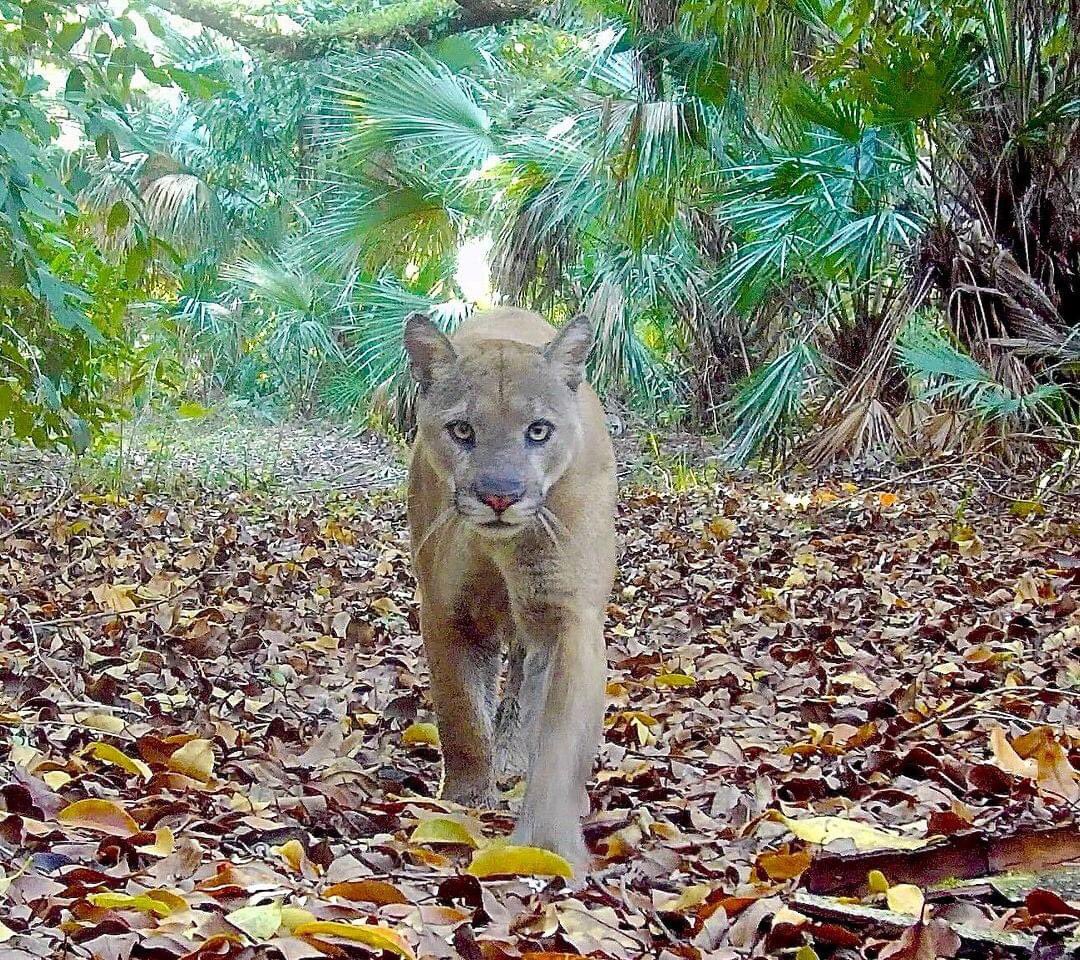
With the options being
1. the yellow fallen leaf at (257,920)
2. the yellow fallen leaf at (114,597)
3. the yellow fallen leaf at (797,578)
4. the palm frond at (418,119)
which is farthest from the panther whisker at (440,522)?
the palm frond at (418,119)

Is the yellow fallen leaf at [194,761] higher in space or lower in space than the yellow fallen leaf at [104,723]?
higher

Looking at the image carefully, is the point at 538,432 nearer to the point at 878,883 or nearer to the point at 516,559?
the point at 516,559

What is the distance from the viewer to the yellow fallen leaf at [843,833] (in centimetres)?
255

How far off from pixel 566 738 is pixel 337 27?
14142 millimetres

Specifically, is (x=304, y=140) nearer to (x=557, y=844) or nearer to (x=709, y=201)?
(x=709, y=201)

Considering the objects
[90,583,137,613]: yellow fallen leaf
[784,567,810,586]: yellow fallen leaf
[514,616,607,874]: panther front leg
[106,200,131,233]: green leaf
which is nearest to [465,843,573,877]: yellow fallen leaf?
[514,616,607,874]: panther front leg

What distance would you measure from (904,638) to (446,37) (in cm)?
1195

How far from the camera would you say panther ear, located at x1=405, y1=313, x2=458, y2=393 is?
3.35 metres

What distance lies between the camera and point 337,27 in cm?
1558

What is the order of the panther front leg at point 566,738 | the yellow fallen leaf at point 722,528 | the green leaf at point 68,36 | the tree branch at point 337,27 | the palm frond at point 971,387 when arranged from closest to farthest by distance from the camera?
the panther front leg at point 566,738 < the green leaf at point 68,36 < the palm frond at point 971,387 < the yellow fallen leaf at point 722,528 < the tree branch at point 337,27

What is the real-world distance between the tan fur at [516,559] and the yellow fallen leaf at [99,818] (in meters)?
0.78

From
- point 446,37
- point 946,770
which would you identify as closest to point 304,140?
point 446,37

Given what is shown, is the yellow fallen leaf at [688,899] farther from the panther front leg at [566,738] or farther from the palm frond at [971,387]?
the palm frond at [971,387]

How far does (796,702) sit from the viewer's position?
13.4 ft
